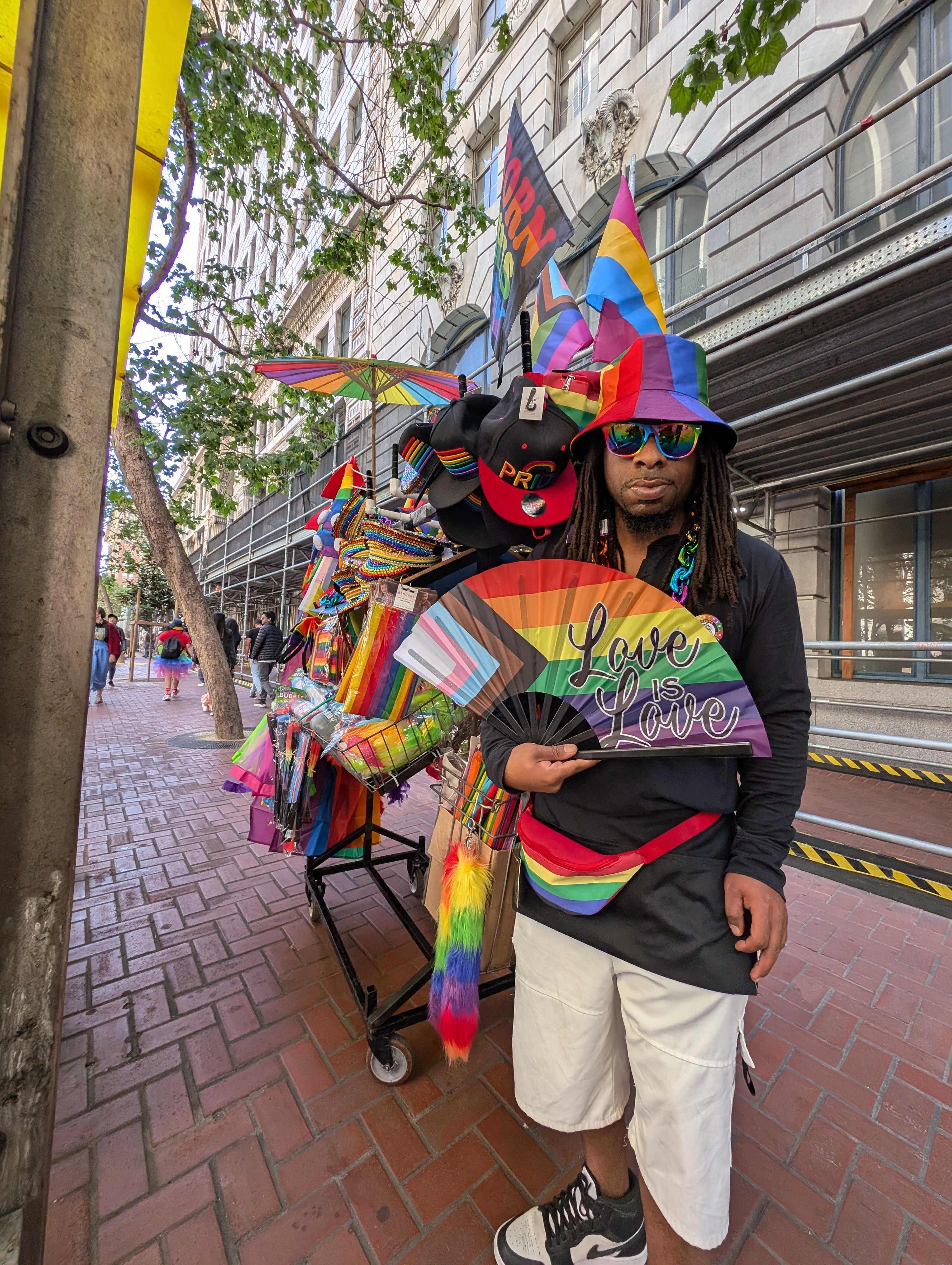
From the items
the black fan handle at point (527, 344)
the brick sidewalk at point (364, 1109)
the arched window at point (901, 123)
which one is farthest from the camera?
the arched window at point (901, 123)

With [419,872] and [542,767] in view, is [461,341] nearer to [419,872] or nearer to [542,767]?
[419,872]

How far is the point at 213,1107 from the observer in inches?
66.7

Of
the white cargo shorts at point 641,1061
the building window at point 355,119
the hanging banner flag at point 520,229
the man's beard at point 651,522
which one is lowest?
the white cargo shorts at point 641,1061

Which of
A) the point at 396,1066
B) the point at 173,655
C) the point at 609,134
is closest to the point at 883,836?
the point at 396,1066

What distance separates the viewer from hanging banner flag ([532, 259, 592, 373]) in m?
1.65

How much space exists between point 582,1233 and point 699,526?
1.81m

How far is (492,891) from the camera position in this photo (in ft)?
5.34

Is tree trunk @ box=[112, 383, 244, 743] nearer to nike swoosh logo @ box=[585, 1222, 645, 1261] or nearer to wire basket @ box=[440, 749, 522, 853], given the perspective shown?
wire basket @ box=[440, 749, 522, 853]

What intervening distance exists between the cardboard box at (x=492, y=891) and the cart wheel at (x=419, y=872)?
4.27 feet

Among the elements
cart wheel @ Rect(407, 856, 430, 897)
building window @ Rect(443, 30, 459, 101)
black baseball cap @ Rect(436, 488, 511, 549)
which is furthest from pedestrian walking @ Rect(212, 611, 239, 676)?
building window @ Rect(443, 30, 459, 101)

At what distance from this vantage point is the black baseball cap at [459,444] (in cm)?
157

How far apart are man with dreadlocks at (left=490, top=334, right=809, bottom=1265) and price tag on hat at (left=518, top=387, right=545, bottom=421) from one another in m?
0.17

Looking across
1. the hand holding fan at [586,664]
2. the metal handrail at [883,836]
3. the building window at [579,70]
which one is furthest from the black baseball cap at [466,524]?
the building window at [579,70]

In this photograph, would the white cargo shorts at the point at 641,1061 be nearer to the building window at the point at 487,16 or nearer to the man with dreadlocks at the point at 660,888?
the man with dreadlocks at the point at 660,888
